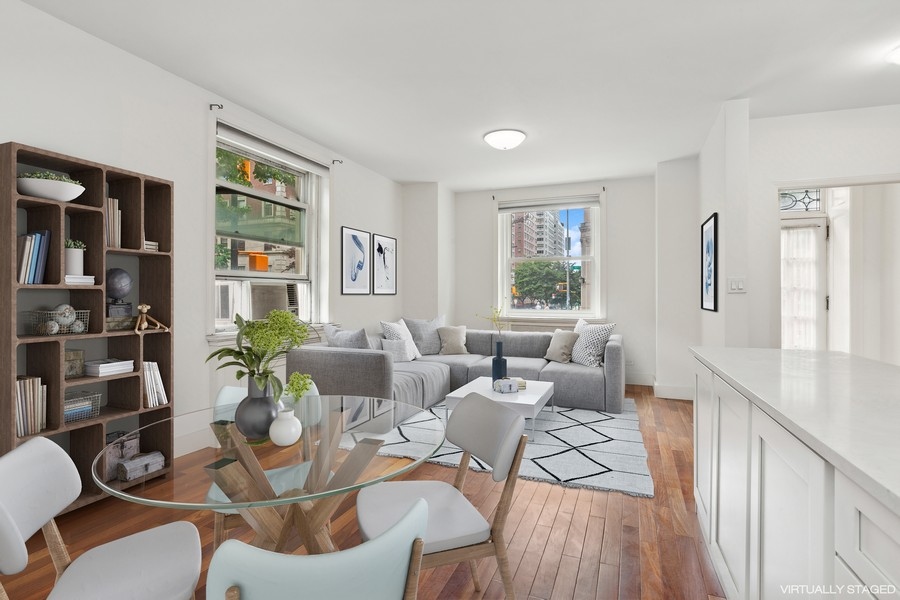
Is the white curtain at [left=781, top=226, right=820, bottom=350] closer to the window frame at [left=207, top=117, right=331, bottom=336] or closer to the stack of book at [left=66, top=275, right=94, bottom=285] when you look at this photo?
the window frame at [left=207, top=117, right=331, bottom=336]

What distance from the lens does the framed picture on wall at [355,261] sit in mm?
4949

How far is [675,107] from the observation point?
3.59 m

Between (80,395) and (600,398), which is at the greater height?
(80,395)

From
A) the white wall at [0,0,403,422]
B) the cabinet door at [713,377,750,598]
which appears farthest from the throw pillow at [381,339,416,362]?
the cabinet door at [713,377,750,598]

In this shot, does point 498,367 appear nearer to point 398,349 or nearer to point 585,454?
point 585,454

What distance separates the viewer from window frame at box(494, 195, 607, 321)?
596cm

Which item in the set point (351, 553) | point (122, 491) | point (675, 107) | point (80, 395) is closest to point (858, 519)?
point (351, 553)

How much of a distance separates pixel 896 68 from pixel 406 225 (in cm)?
473

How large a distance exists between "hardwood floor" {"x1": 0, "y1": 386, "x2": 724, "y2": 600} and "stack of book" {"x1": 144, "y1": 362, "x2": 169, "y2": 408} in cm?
56

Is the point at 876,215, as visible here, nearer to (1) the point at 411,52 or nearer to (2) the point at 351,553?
(1) the point at 411,52

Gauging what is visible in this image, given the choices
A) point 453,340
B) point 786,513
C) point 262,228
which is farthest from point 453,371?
point 786,513

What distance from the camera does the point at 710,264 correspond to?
4043 mm

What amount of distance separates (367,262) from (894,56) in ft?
15.0

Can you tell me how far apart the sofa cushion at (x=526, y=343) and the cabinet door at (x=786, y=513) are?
419 centimetres
